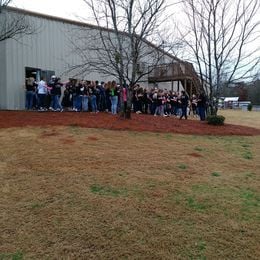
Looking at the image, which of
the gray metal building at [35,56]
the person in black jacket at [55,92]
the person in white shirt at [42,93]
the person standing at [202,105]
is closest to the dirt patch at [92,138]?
the person in black jacket at [55,92]

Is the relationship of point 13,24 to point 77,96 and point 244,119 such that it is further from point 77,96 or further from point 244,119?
point 244,119

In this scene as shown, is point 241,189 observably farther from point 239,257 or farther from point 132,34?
point 132,34

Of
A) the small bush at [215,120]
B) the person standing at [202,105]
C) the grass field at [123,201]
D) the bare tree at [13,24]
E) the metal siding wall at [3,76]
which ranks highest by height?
the bare tree at [13,24]

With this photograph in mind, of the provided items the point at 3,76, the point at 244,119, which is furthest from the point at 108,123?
the point at 244,119

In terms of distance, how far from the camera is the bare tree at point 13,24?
20.1 meters

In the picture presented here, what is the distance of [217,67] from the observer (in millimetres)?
19922

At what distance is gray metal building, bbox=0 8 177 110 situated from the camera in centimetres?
2116

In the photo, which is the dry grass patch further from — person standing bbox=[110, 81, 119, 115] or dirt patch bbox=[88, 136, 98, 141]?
dirt patch bbox=[88, 136, 98, 141]

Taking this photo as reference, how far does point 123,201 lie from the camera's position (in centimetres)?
716

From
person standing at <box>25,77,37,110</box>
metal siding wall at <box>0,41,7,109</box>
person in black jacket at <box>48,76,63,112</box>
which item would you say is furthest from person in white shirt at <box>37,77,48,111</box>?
metal siding wall at <box>0,41,7,109</box>

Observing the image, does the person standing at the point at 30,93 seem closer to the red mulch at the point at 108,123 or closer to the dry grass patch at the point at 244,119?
the red mulch at the point at 108,123

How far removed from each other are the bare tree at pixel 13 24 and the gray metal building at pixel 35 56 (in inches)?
9.9

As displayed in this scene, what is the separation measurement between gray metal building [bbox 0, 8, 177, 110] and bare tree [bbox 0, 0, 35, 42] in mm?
251

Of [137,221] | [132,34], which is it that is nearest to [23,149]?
[137,221]
